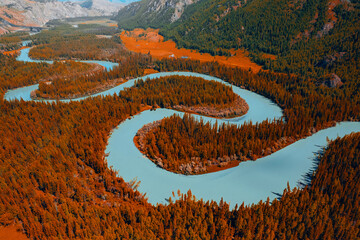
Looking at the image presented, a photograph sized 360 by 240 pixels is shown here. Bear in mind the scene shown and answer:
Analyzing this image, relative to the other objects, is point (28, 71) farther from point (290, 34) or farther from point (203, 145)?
point (290, 34)

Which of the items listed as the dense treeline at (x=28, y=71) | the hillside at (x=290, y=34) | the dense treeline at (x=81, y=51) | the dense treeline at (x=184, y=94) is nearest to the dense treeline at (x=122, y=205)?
the dense treeline at (x=184, y=94)

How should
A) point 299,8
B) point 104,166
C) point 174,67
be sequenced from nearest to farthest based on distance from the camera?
point 104,166
point 174,67
point 299,8

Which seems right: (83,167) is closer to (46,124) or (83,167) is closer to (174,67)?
(46,124)

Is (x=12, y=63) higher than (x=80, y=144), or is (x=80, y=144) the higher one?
(x=12, y=63)

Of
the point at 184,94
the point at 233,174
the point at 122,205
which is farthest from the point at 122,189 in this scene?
the point at 184,94

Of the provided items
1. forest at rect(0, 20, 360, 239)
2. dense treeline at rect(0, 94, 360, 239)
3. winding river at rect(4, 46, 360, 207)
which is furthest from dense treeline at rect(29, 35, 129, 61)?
dense treeline at rect(0, 94, 360, 239)

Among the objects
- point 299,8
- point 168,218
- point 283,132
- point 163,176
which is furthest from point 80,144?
point 299,8

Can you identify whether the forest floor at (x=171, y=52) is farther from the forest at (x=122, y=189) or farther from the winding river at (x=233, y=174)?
the winding river at (x=233, y=174)
